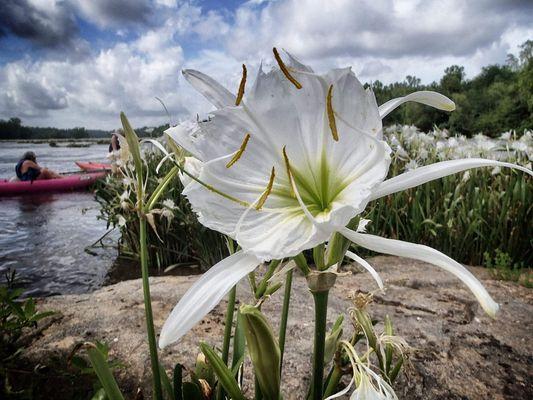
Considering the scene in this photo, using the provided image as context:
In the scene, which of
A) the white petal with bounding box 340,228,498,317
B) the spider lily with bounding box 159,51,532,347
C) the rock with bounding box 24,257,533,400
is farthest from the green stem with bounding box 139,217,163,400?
the rock with bounding box 24,257,533,400

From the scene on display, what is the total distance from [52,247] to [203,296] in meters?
6.60

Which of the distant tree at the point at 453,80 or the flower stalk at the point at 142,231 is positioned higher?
the distant tree at the point at 453,80

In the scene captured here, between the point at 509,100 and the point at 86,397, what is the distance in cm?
3941

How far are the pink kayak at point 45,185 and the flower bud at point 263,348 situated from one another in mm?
11202

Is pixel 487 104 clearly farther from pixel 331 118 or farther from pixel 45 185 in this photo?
pixel 331 118

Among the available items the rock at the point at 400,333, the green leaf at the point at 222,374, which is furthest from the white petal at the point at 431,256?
the rock at the point at 400,333

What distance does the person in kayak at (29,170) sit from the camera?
11961 mm

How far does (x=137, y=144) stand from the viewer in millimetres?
861

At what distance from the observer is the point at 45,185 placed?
11688 millimetres

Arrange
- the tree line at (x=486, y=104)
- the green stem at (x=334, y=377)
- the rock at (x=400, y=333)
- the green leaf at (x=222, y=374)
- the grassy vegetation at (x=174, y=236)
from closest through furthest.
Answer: the green leaf at (x=222, y=374), the green stem at (x=334, y=377), the rock at (x=400, y=333), the grassy vegetation at (x=174, y=236), the tree line at (x=486, y=104)

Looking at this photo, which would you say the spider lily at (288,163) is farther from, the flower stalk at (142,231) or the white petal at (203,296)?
the flower stalk at (142,231)

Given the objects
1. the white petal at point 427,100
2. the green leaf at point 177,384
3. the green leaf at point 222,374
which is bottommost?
the green leaf at point 177,384

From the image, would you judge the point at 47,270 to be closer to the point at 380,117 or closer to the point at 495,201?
the point at 495,201

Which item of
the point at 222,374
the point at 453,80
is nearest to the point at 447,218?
the point at 222,374
